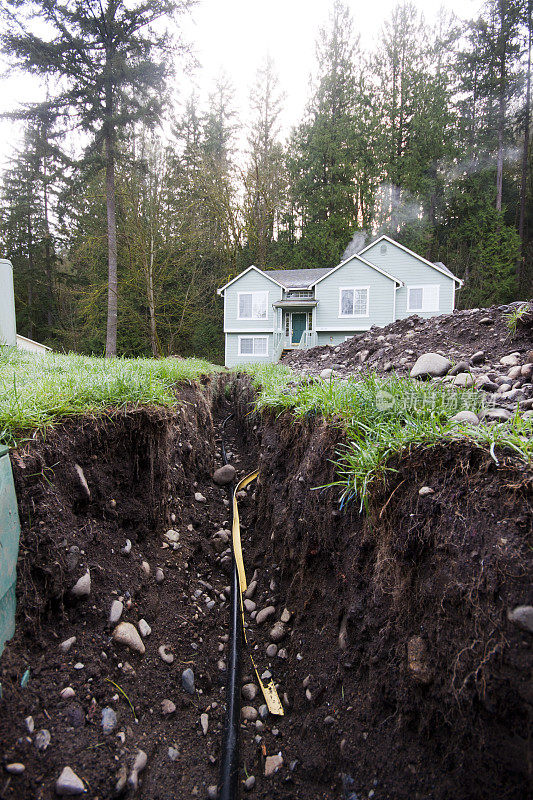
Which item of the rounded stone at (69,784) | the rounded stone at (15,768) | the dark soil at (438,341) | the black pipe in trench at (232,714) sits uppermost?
the dark soil at (438,341)

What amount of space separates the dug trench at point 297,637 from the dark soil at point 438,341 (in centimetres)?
203

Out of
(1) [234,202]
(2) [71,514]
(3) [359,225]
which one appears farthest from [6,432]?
(3) [359,225]

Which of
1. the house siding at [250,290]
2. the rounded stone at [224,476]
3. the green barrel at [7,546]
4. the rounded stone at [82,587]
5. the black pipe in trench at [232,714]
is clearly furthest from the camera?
the house siding at [250,290]

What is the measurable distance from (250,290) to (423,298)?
789 cm

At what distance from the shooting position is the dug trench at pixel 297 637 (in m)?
1.09

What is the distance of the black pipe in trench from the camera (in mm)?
1451

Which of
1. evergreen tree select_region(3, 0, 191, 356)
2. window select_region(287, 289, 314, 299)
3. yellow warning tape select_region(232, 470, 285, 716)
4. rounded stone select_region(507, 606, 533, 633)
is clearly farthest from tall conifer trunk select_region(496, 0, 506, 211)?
rounded stone select_region(507, 606, 533, 633)

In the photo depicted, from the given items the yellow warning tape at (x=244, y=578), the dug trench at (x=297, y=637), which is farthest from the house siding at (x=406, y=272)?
the dug trench at (x=297, y=637)

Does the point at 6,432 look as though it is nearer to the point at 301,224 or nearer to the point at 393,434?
the point at 393,434

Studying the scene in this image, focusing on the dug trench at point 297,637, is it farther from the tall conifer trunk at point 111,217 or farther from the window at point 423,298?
the window at point 423,298

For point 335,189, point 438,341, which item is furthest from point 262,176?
point 438,341

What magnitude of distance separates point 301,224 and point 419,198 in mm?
7315

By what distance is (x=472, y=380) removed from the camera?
2.40 metres

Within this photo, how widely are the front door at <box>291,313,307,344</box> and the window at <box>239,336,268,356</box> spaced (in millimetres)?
1599
